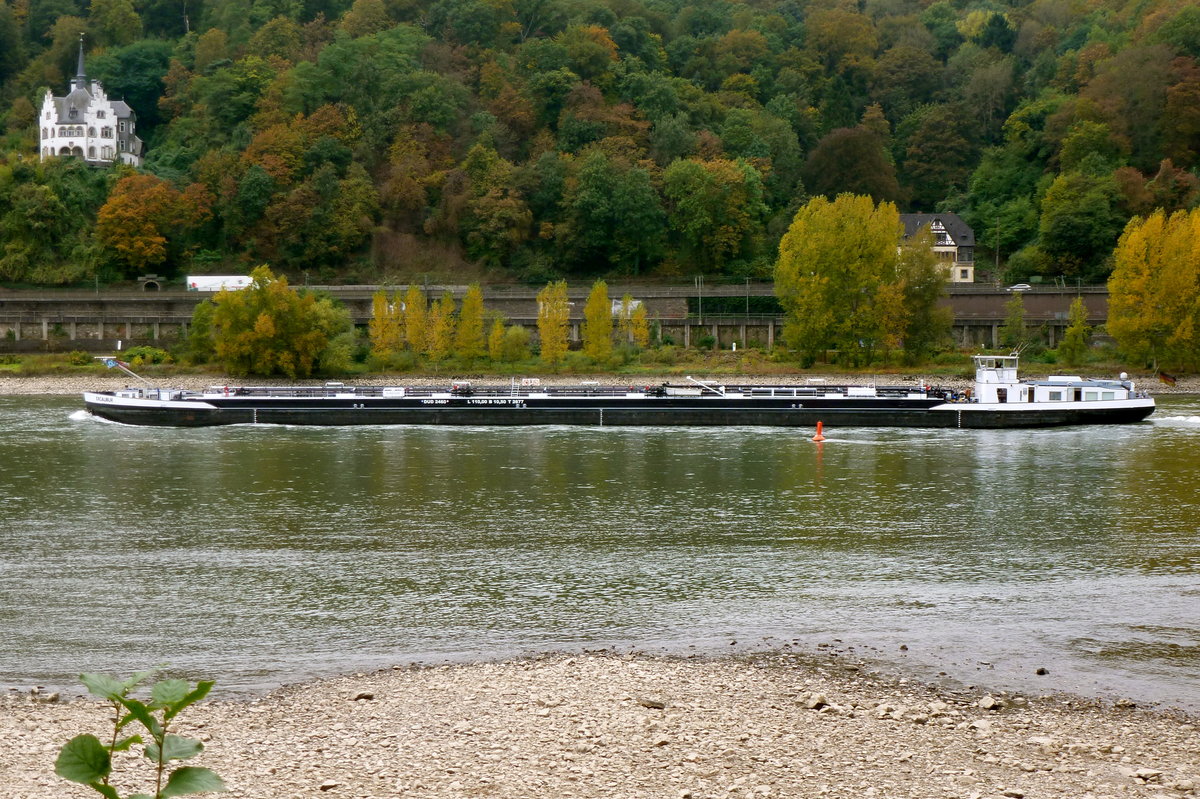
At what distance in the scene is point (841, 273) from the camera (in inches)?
2997

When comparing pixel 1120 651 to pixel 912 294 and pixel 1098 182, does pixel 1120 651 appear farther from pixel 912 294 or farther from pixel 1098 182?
pixel 1098 182

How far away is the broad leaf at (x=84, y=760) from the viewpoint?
7270mm

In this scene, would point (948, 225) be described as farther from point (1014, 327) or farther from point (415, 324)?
point (415, 324)

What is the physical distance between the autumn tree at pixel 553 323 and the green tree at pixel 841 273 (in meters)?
14.8

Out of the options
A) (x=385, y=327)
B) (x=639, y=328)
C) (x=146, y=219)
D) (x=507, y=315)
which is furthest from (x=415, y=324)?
(x=146, y=219)

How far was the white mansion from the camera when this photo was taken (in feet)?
374

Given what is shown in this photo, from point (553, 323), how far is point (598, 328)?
3.08 m

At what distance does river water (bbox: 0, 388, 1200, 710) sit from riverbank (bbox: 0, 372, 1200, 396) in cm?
2298

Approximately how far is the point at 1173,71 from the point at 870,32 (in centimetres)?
3780

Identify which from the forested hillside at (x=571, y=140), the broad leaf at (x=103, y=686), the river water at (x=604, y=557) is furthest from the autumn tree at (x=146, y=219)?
the broad leaf at (x=103, y=686)

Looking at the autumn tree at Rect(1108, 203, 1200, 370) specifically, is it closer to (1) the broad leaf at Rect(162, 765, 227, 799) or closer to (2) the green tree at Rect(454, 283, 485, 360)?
(2) the green tree at Rect(454, 283, 485, 360)

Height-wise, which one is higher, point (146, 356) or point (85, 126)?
point (85, 126)

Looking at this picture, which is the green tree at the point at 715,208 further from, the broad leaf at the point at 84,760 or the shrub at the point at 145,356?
the broad leaf at the point at 84,760

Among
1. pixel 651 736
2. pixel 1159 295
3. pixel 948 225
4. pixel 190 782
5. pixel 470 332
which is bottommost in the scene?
pixel 651 736
